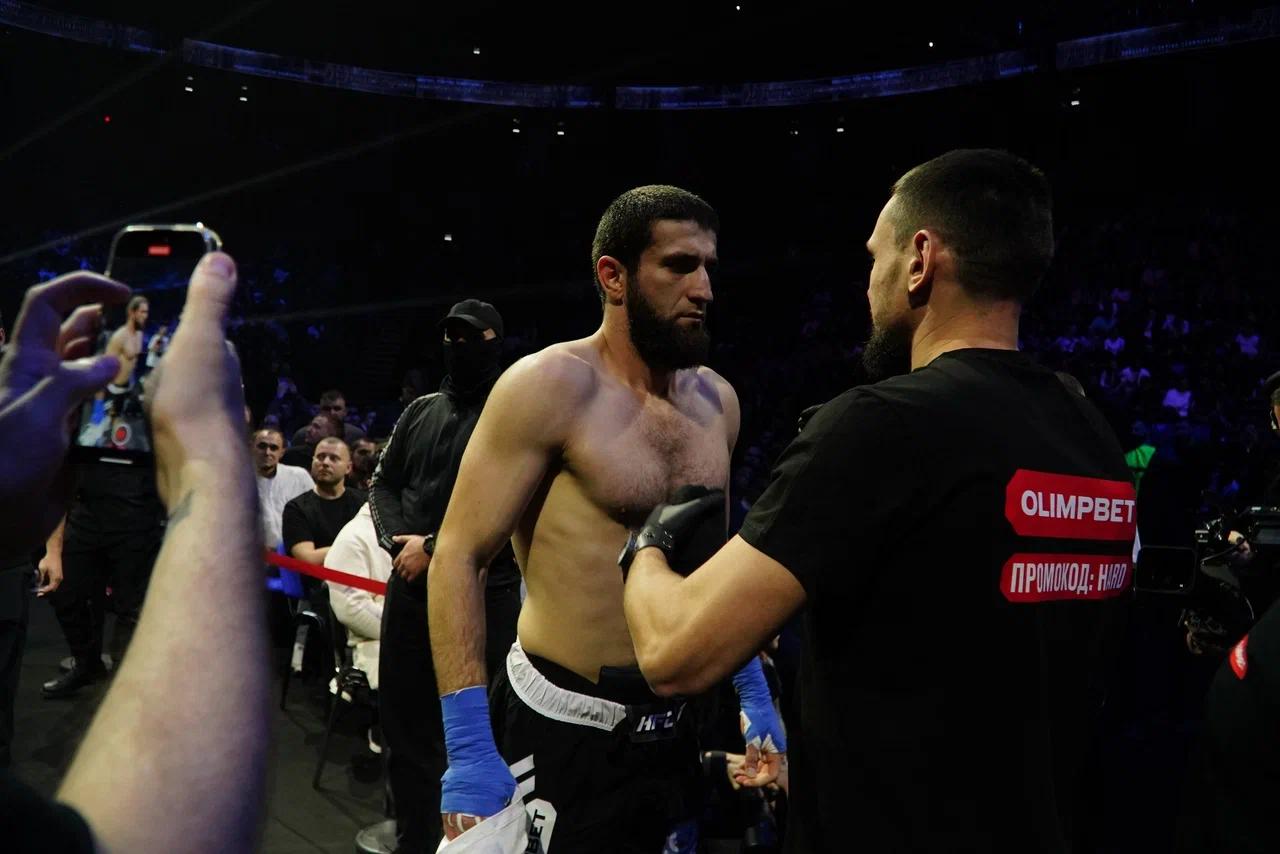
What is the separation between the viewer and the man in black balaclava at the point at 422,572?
340 centimetres

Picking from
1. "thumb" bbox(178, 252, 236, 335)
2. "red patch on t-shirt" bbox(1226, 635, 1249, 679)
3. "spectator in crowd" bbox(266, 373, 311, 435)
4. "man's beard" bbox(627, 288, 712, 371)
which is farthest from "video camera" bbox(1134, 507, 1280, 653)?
"spectator in crowd" bbox(266, 373, 311, 435)

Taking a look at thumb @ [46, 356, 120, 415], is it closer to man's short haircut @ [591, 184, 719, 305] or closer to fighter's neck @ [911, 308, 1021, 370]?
fighter's neck @ [911, 308, 1021, 370]

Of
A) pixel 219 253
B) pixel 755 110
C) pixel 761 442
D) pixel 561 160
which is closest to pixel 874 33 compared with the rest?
pixel 755 110

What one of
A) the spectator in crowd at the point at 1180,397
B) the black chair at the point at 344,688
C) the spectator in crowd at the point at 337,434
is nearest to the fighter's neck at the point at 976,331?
the black chair at the point at 344,688

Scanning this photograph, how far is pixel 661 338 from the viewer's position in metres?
2.25

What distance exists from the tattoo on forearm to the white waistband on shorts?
1483 millimetres

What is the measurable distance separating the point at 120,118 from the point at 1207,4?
48.1 feet

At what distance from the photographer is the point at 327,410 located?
806 cm

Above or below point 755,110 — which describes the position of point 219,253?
below

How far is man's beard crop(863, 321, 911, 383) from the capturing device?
1550 millimetres

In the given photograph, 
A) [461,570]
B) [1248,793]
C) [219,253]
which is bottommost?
[1248,793]

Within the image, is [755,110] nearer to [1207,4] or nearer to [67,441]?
[1207,4]

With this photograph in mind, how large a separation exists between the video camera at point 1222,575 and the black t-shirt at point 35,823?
1.74 metres

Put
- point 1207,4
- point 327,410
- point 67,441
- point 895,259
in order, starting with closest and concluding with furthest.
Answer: point 67,441, point 895,259, point 327,410, point 1207,4
